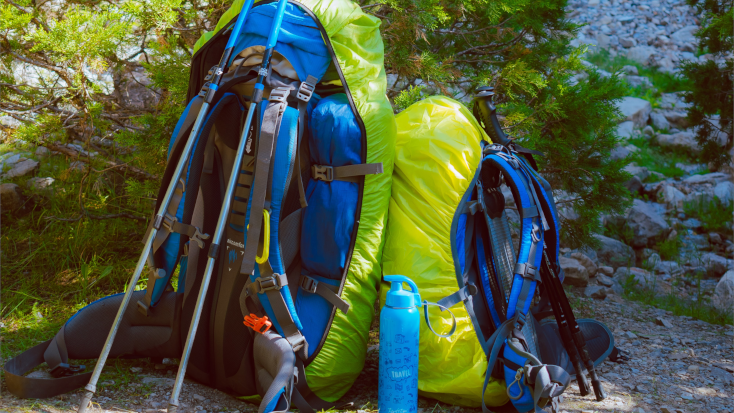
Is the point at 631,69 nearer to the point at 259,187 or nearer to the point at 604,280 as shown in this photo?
the point at 604,280

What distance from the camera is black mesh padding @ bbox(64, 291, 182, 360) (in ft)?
8.23

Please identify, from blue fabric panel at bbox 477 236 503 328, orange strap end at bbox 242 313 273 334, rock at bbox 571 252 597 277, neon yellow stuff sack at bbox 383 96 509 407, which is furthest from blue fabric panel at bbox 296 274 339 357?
rock at bbox 571 252 597 277

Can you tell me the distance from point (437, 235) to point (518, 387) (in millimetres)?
676

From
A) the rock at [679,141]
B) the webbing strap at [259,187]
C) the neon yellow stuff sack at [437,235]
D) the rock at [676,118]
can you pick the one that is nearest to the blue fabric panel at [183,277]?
the webbing strap at [259,187]

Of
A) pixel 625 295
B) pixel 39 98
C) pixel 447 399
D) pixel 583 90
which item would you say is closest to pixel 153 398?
pixel 447 399

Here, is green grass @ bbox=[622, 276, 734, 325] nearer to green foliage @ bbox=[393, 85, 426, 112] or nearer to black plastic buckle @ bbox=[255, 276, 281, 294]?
green foliage @ bbox=[393, 85, 426, 112]

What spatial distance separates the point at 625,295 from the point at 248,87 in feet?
10.3

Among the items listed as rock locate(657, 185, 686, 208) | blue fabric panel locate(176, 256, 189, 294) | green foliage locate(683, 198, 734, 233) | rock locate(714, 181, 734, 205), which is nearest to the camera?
blue fabric panel locate(176, 256, 189, 294)

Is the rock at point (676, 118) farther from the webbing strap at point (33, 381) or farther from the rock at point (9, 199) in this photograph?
the webbing strap at point (33, 381)

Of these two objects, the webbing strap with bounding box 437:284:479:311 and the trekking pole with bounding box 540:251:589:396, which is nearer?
the webbing strap with bounding box 437:284:479:311

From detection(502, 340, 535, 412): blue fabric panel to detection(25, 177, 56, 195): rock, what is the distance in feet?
11.0

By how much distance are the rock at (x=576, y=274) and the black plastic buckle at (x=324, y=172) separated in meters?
2.40

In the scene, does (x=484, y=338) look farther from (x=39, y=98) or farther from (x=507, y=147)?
(x=39, y=98)

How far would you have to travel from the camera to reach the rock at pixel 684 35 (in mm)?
10047
